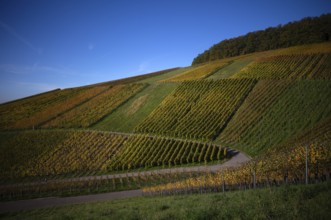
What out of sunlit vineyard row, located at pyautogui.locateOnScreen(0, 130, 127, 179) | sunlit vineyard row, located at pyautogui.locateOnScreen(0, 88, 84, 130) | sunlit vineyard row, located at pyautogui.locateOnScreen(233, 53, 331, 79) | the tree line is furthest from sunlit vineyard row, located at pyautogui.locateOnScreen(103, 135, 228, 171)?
the tree line

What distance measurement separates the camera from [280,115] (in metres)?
42.4

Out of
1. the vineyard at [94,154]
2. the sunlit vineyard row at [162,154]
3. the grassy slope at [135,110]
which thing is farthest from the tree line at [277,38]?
the vineyard at [94,154]

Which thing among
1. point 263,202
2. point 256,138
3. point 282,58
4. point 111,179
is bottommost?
point 111,179

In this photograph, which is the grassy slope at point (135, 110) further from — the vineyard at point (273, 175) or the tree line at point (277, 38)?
the tree line at point (277, 38)

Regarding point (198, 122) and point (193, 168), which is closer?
point (193, 168)

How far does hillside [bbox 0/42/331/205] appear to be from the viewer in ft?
106

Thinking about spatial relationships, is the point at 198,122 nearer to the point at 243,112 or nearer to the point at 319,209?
the point at 243,112

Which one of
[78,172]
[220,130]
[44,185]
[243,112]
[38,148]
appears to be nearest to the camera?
[44,185]

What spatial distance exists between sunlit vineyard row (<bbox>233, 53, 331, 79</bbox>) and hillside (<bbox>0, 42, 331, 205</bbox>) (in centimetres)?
24

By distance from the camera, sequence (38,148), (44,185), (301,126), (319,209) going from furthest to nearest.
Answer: (38,148) < (301,126) < (44,185) < (319,209)

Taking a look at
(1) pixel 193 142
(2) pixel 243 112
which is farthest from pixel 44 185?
(2) pixel 243 112

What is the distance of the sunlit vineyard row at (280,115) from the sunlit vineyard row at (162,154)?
429cm

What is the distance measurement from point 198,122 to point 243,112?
8.07m

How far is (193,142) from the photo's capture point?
41.7 meters
